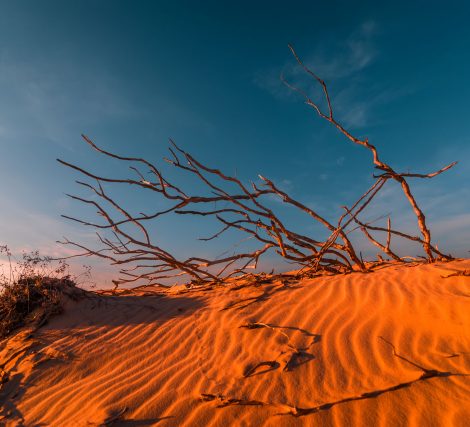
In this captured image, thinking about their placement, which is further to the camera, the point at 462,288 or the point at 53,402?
the point at 462,288

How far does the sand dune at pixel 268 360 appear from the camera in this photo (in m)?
2.23

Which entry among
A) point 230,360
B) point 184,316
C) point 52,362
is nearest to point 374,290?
point 230,360

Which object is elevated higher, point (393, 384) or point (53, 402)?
point (393, 384)

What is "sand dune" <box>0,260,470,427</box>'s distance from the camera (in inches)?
87.7

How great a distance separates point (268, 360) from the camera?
9.37 feet

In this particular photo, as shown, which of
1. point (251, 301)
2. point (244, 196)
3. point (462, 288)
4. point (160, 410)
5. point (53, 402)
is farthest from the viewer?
point (244, 196)

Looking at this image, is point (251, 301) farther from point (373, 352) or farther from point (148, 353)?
point (373, 352)

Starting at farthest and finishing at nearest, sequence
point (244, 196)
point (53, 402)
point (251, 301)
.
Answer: point (244, 196), point (251, 301), point (53, 402)

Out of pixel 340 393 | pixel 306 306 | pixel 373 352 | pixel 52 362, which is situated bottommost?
pixel 52 362

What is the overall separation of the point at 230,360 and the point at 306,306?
3.89ft

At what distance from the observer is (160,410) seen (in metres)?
2.48

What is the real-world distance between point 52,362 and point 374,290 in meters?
3.78

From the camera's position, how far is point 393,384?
2295mm

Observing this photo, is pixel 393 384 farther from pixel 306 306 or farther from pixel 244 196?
pixel 244 196
